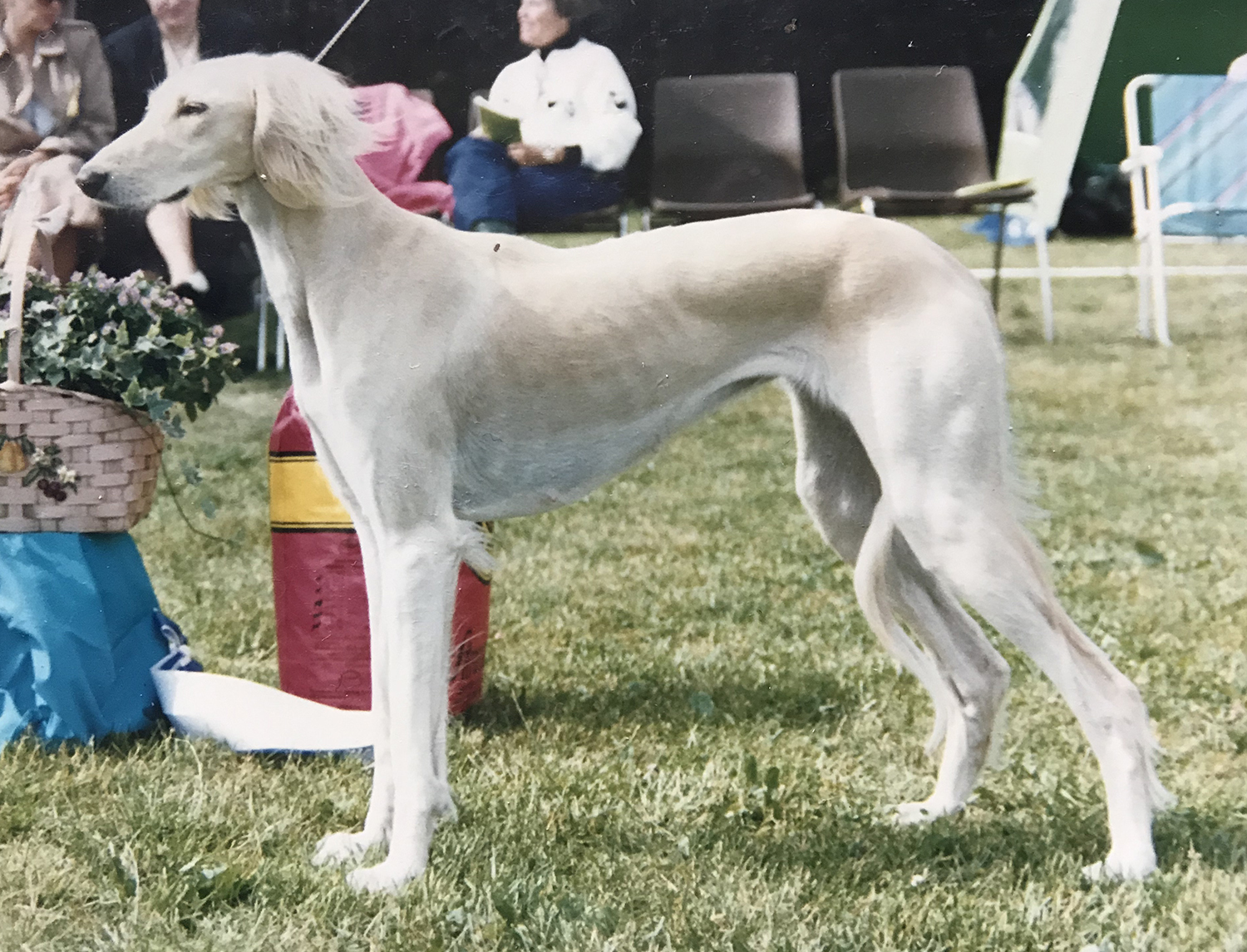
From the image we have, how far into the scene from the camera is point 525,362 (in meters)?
2.30

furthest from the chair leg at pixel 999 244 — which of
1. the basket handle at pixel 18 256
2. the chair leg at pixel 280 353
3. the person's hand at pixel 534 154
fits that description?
the basket handle at pixel 18 256

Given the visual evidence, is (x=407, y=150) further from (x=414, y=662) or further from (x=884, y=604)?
(x=884, y=604)

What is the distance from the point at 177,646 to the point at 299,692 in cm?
37

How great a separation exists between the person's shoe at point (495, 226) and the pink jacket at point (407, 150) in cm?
8

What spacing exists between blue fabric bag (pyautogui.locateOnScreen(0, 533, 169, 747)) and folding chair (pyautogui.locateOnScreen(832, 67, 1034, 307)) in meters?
2.11

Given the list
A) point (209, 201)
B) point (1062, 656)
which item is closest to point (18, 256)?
point (209, 201)

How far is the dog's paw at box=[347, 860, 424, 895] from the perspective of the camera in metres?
2.18

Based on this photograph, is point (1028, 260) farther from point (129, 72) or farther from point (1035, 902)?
point (129, 72)

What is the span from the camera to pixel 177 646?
125 inches

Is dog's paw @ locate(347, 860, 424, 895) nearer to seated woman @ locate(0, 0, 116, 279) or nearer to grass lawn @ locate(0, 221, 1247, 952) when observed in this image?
grass lawn @ locate(0, 221, 1247, 952)

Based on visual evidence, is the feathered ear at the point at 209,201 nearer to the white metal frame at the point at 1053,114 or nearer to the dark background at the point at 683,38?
the dark background at the point at 683,38

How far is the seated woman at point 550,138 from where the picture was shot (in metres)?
2.89

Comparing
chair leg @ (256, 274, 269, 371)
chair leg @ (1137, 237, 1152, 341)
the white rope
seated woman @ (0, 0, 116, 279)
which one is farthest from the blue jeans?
A: chair leg @ (1137, 237, 1152, 341)

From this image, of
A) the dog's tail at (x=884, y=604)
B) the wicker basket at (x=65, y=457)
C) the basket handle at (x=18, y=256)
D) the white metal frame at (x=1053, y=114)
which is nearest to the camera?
the dog's tail at (x=884, y=604)
